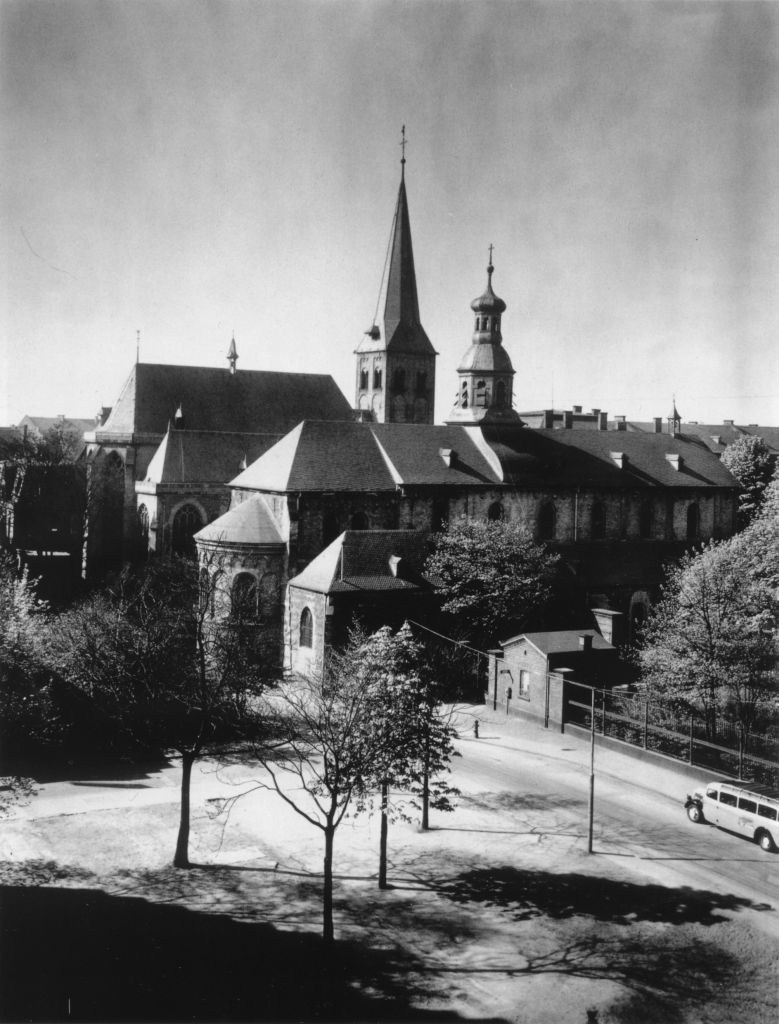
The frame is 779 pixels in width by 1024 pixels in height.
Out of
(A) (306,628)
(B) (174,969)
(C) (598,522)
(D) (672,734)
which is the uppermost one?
(C) (598,522)

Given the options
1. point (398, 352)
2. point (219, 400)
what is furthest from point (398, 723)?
point (398, 352)

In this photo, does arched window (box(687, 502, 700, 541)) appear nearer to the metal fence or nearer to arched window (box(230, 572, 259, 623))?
the metal fence

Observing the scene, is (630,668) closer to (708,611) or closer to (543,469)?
(708,611)

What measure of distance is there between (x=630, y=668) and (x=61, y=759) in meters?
25.0

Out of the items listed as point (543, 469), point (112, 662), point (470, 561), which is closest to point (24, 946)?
point (112, 662)

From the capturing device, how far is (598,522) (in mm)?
61656

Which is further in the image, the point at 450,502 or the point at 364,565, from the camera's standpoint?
the point at 450,502

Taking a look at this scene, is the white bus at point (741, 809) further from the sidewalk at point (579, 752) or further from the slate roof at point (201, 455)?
the slate roof at point (201, 455)

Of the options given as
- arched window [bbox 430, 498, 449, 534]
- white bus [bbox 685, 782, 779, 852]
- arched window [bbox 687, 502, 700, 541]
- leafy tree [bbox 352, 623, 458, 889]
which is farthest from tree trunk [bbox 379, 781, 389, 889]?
arched window [bbox 687, 502, 700, 541]

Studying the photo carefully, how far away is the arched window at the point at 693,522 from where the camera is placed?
65875 mm

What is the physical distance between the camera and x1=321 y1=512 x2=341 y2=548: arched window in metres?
52.5

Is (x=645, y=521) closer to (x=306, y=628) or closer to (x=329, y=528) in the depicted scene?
(x=329, y=528)

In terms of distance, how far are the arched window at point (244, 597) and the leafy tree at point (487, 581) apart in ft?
30.2

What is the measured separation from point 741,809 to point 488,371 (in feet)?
117
